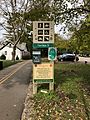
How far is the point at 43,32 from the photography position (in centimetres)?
1295

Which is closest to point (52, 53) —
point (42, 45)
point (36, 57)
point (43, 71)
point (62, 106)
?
point (42, 45)

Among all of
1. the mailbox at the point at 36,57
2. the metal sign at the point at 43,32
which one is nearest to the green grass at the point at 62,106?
the mailbox at the point at 36,57

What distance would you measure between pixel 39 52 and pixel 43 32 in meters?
0.81

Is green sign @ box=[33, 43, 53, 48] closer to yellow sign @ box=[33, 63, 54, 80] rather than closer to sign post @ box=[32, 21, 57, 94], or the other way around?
sign post @ box=[32, 21, 57, 94]

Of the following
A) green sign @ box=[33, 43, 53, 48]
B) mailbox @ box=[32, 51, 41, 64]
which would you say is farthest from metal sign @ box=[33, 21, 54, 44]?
mailbox @ box=[32, 51, 41, 64]

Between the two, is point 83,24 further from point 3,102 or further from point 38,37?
point 3,102

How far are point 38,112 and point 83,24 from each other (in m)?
9.80

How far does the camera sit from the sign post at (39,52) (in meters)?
12.8

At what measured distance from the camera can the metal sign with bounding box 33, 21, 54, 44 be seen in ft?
42.3

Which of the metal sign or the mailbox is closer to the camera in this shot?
the mailbox

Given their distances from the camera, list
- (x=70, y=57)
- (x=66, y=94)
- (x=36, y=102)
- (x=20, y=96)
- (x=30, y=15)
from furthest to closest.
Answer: (x=70, y=57), (x=30, y=15), (x=20, y=96), (x=66, y=94), (x=36, y=102)

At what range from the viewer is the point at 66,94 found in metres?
11.8

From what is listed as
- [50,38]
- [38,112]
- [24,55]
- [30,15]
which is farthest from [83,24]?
[24,55]

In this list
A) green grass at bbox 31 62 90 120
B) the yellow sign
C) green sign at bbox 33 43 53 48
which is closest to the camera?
green grass at bbox 31 62 90 120
